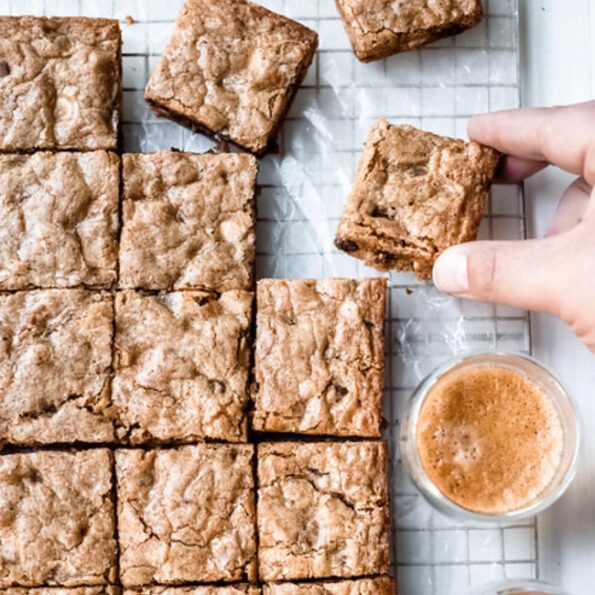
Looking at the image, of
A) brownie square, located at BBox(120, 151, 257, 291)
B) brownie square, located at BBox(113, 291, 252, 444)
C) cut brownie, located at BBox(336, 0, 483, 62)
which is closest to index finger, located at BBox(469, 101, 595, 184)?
cut brownie, located at BBox(336, 0, 483, 62)

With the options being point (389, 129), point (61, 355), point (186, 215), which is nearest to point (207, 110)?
point (186, 215)

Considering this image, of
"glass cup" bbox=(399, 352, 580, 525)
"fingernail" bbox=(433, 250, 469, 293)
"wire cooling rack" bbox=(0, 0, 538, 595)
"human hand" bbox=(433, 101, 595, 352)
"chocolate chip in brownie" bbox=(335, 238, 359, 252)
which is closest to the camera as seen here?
"human hand" bbox=(433, 101, 595, 352)

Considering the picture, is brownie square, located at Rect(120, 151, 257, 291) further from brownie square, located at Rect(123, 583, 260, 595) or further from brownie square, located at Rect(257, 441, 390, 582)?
brownie square, located at Rect(123, 583, 260, 595)

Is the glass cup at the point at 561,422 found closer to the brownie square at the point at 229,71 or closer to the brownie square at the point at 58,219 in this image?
the brownie square at the point at 229,71

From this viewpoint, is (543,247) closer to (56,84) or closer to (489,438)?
(489,438)

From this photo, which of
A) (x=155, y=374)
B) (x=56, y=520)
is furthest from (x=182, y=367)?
(x=56, y=520)

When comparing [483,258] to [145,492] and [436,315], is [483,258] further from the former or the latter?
[145,492]
